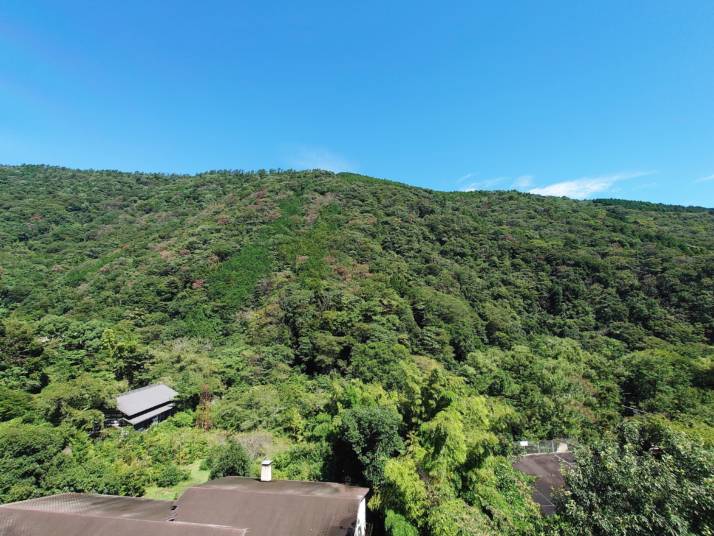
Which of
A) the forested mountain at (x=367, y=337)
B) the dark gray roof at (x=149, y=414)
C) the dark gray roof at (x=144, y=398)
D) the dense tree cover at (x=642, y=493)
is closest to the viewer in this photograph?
the dense tree cover at (x=642, y=493)

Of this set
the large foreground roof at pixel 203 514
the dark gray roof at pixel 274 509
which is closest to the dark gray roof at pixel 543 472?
the large foreground roof at pixel 203 514

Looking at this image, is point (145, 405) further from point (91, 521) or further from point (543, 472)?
point (543, 472)

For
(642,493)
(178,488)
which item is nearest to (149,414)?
(178,488)

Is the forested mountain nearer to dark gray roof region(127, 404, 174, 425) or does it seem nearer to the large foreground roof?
dark gray roof region(127, 404, 174, 425)

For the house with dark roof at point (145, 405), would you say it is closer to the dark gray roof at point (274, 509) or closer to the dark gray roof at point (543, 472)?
the dark gray roof at point (274, 509)

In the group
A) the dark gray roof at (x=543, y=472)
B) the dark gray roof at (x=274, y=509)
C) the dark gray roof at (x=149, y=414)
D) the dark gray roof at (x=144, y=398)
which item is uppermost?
the dark gray roof at (x=274, y=509)

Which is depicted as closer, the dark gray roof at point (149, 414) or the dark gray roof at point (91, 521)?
the dark gray roof at point (91, 521)

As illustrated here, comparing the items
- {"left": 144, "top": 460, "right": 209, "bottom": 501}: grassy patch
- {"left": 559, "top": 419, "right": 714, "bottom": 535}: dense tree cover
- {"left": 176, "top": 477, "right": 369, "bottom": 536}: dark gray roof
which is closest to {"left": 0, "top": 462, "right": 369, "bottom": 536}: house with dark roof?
{"left": 176, "top": 477, "right": 369, "bottom": 536}: dark gray roof

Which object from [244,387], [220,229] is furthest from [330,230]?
[244,387]
